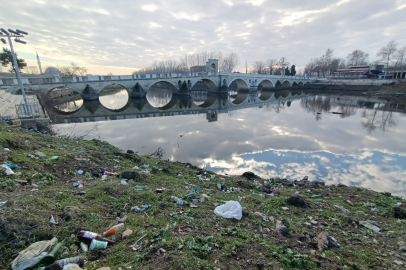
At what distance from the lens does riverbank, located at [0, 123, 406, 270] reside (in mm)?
2393

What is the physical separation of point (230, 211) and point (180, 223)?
1.02 meters

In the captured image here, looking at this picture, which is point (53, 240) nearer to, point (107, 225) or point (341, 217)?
point (107, 225)

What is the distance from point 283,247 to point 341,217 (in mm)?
2360

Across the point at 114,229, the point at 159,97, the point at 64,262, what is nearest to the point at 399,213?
the point at 114,229

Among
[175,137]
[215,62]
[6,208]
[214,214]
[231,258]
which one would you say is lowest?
[175,137]

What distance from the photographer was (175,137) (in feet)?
42.0

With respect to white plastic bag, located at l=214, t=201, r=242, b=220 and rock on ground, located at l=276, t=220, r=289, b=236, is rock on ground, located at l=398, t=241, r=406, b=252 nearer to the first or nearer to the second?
rock on ground, located at l=276, t=220, r=289, b=236

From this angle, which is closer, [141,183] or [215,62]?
[141,183]

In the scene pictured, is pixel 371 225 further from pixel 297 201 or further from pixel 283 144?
pixel 283 144

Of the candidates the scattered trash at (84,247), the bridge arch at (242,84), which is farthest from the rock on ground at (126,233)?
the bridge arch at (242,84)

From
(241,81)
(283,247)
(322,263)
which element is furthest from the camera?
(241,81)

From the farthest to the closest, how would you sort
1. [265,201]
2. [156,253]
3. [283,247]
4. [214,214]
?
1. [265,201]
2. [214,214]
3. [283,247]
4. [156,253]

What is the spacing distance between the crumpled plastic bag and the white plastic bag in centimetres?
254

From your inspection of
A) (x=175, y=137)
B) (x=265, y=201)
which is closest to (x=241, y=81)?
(x=175, y=137)
